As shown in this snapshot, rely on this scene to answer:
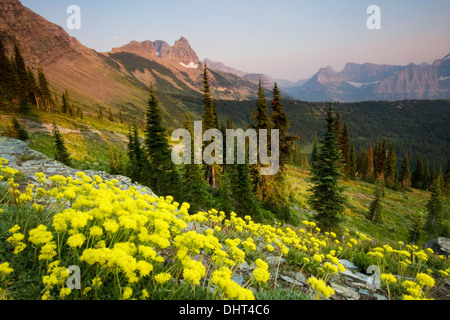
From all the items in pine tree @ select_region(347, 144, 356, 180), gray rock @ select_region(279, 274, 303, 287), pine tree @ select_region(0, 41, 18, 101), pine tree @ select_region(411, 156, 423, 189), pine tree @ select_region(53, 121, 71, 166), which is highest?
pine tree @ select_region(0, 41, 18, 101)

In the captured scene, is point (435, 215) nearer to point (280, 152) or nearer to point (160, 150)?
point (280, 152)

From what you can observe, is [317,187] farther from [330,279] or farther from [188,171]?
[330,279]

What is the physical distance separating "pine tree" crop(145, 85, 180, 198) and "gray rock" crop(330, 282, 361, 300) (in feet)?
67.2

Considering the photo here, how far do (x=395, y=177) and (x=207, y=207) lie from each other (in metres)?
75.9

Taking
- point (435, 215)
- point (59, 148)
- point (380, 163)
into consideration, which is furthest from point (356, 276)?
point (380, 163)

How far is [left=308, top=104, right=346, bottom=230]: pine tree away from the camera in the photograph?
63.5 ft

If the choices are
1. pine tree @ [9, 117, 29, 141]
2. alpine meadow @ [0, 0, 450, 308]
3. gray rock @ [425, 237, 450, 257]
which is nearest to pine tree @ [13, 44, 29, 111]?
alpine meadow @ [0, 0, 450, 308]

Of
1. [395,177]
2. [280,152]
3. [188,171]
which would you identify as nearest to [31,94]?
[188,171]

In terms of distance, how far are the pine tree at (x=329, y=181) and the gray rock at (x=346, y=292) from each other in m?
15.4

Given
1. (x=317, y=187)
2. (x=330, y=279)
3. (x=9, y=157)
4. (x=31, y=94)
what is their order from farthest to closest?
(x=31, y=94)
(x=317, y=187)
(x=9, y=157)
(x=330, y=279)

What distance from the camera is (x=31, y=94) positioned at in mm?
57531

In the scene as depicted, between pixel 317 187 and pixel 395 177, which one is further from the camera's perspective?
pixel 395 177

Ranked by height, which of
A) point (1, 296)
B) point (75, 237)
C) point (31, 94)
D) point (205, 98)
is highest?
point (31, 94)

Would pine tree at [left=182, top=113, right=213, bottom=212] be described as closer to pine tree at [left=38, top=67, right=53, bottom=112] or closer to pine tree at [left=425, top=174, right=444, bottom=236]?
pine tree at [left=425, top=174, right=444, bottom=236]
